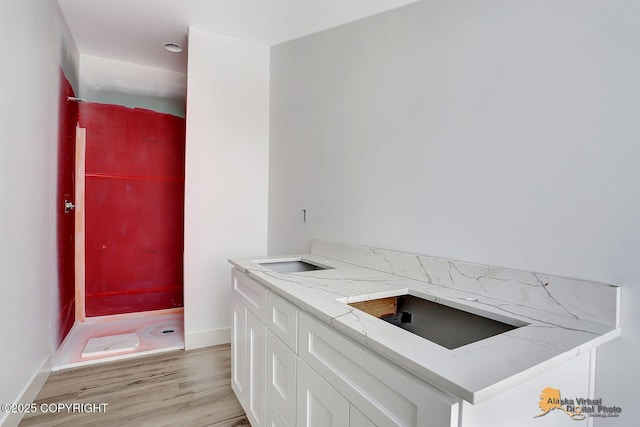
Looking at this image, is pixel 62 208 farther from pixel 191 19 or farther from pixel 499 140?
pixel 499 140

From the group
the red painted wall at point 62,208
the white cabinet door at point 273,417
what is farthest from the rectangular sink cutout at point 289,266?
the red painted wall at point 62,208

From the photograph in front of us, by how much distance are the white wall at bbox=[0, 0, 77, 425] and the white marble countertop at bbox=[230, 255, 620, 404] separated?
1318 mm

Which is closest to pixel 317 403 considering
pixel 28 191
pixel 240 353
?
pixel 240 353

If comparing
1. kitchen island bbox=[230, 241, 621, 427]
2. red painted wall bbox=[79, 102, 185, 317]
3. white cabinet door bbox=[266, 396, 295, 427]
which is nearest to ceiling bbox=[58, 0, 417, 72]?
red painted wall bbox=[79, 102, 185, 317]

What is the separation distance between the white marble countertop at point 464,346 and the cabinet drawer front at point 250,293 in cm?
12

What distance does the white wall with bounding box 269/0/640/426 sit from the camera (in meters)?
0.97

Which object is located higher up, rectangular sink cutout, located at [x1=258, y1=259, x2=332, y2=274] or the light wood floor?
rectangular sink cutout, located at [x1=258, y1=259, x2=332, y2=274]

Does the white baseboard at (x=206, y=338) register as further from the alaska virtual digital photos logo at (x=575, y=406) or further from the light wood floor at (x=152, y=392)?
the alaska virtual digital photos logo at (x=575, y=406)

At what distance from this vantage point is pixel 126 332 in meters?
3.00

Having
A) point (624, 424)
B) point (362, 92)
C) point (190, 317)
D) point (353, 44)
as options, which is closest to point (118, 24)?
point (353, 44)

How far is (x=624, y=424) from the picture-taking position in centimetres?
95

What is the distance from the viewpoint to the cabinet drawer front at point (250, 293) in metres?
1.54

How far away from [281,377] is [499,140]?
126 centimetres

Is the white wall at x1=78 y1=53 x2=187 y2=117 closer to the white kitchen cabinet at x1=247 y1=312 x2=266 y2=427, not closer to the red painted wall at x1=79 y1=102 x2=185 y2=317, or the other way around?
the red painted wall at x1=79 y1=102 x2=185 y2=317
